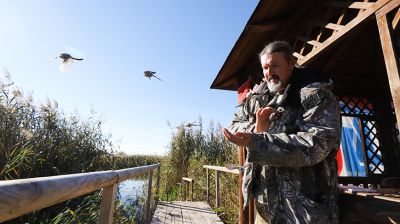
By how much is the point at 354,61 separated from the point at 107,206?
509 cm

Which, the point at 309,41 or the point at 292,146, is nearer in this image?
the point at 292,146

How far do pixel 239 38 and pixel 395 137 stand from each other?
12.1 feet

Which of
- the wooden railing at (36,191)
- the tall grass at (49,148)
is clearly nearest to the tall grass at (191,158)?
the tall grass at (49,148)

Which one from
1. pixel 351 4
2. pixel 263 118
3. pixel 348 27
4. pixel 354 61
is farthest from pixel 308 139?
pixel 354 61

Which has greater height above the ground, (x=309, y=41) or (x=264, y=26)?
(x=264, y=26)

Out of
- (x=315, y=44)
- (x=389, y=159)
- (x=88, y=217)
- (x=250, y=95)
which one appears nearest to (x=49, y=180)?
(x=250, y=95)

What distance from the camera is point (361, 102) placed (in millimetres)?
5359

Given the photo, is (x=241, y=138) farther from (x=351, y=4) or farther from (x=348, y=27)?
(x=351, y=4)

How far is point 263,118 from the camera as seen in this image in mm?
1516

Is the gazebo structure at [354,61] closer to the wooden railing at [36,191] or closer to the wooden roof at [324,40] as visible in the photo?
the wooden roof at [324,40]

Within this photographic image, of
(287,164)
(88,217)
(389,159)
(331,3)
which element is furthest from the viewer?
(389,159)

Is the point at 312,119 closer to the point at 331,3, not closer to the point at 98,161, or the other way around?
the point at 331,3

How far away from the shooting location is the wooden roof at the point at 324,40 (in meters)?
2.67

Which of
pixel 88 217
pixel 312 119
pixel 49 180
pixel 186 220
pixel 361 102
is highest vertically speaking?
pixel 361 102
